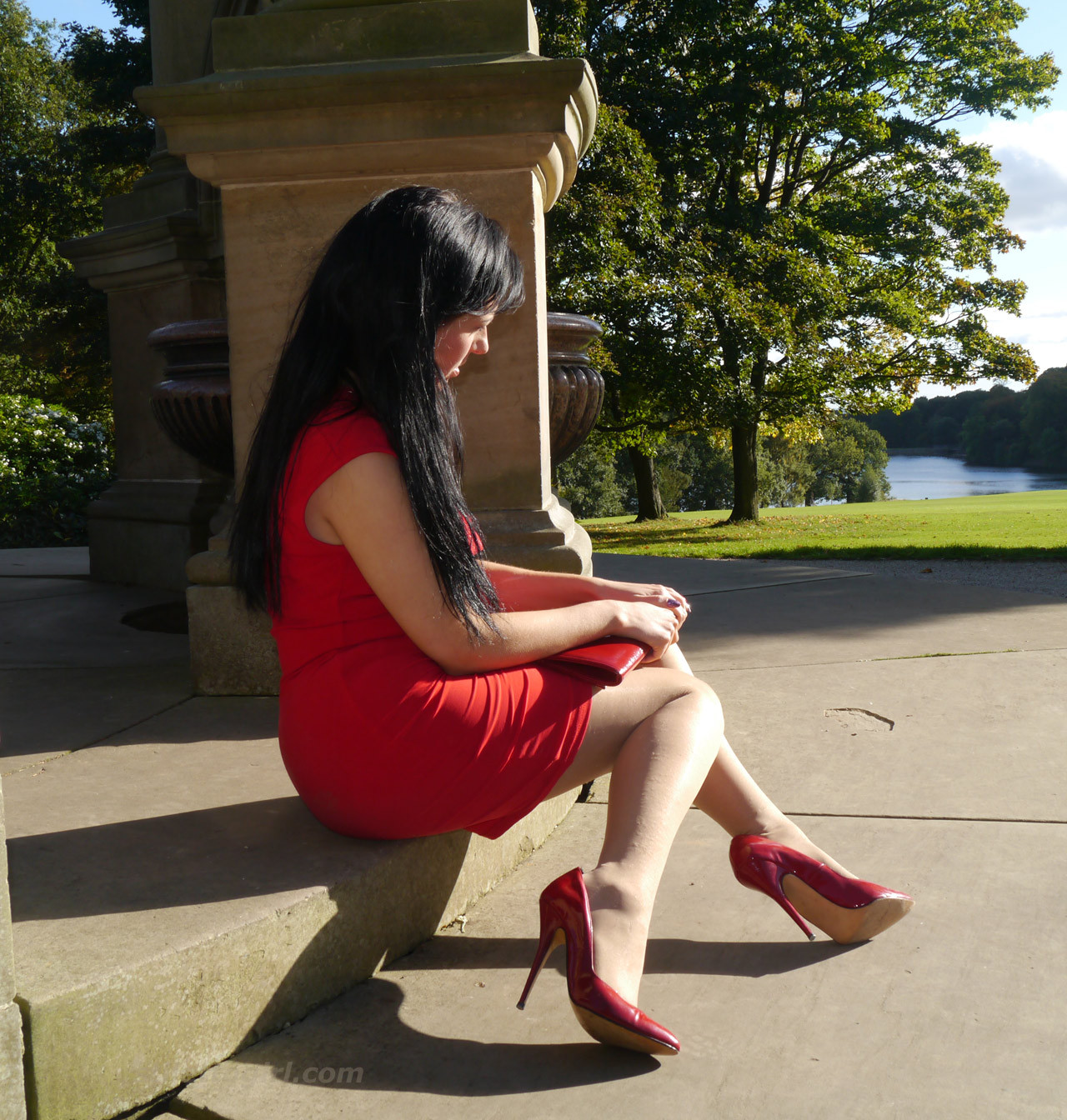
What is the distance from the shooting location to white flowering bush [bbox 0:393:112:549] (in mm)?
9781

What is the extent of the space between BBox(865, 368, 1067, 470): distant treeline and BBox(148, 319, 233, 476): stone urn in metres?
47.2

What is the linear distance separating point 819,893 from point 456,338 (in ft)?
4.14

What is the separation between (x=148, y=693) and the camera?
348 cm

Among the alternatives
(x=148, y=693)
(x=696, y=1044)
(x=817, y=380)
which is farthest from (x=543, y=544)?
(x=817, y=380)

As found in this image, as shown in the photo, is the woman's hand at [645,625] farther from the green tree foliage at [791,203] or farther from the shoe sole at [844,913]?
the green tree foliage at [791,203]

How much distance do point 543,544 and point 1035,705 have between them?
1684 millimetres

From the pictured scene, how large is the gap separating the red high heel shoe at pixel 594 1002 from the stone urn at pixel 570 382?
2715mm

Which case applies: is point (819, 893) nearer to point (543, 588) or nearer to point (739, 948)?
point (739, 948)

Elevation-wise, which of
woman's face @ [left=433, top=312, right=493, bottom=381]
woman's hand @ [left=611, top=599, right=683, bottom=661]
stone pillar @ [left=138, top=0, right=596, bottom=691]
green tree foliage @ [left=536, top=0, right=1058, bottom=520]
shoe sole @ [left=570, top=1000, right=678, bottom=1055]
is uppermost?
green tree foliage @ [left=536, top=0, right=1058, bottom=520]

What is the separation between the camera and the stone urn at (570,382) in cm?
430

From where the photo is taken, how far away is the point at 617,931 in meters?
1.71

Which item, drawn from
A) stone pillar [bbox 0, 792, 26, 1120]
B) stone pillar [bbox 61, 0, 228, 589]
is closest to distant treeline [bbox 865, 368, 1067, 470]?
stone pillar [bbox 61, 0, 228, 589]

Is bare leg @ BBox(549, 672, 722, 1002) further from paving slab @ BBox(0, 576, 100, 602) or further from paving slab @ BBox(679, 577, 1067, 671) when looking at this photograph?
paving slab @ BBox(0, 576, 100, 602)

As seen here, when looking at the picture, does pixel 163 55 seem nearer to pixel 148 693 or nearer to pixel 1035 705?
pixel 148 693
